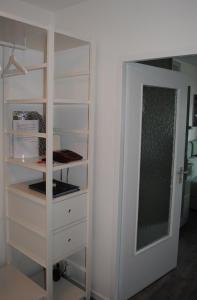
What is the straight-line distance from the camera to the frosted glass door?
248 centimetres

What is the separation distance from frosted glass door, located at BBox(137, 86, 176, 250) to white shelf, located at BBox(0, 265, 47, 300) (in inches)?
37.4

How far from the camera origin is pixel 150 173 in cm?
259

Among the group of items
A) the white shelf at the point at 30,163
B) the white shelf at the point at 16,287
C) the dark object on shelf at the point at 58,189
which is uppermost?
the white shelf at the point at 30,163

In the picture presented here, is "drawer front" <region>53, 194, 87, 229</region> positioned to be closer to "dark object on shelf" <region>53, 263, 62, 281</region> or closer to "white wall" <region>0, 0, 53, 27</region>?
"dark object on shelf" <region>53, 263, 62, 281</region>

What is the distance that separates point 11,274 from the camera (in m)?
2.38

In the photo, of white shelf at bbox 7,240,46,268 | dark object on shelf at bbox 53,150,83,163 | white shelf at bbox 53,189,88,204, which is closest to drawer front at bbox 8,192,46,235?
white shelf at bbox 53,189,88,204

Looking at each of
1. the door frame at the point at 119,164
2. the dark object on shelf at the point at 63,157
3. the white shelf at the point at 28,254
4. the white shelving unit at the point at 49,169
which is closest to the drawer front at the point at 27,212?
the white shelving unit at the point at 49,169

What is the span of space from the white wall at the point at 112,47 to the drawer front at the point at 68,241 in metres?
0.20

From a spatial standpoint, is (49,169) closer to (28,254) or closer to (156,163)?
(28,254)

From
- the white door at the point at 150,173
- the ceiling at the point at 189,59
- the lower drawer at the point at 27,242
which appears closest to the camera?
the lower drawer at the point at 27,242

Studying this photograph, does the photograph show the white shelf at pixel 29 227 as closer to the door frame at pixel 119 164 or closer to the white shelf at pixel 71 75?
the door frame at pixel 119 164

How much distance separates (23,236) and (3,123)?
0.93m

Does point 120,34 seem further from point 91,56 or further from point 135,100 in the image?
point 135,100

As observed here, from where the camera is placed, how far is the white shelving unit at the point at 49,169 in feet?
6.52
